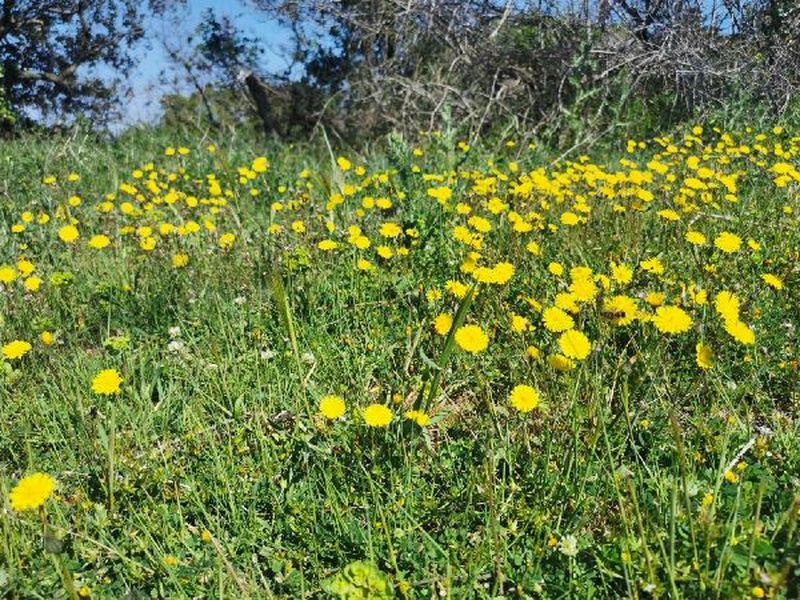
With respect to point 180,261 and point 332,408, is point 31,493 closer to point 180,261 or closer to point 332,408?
point 332,408

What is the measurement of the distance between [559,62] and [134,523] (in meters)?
6.14

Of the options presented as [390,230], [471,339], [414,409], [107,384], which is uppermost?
[390,230]

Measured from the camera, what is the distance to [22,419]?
1.96 m

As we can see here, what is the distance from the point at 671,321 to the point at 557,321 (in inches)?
13.1

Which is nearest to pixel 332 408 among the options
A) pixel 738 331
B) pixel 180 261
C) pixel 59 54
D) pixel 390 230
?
pixel 738 331

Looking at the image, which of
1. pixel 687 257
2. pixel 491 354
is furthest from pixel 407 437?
pixel 687 257

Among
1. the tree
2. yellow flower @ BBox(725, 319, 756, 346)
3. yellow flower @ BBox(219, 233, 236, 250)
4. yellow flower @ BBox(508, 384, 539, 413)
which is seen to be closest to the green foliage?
yellow flower @ BBox(508, 384, 539, 413)

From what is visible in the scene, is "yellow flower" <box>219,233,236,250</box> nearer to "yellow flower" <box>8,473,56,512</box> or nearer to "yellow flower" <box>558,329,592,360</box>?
"yellow flower" <box>8,473,56,512</box>

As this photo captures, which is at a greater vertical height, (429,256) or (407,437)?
(429,256)

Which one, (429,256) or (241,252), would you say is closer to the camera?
(429,256)

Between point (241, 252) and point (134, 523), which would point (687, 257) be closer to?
point (241, 252)

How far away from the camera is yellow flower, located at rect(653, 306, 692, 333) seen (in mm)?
1755

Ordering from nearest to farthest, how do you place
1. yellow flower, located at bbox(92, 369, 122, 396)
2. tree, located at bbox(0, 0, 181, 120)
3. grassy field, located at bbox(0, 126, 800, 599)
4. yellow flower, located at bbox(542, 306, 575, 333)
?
grassy field, located at bbox(0, 126, 800, 599) → yellow flower, located at bbox(92, 369, 122, 396) → yellow flower, located at bbox(542, 306, 575, 333) → tree, located at bbox(0, 0, 181, 120)

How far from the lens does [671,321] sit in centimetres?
177
